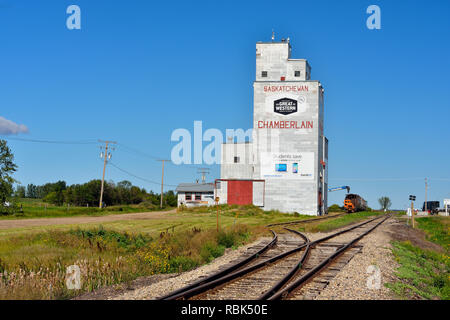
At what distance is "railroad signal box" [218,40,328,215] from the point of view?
58562mm

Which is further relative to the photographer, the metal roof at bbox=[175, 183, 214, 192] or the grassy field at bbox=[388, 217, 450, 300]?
the metal roof at bbox=[175, 183, 214, 192]

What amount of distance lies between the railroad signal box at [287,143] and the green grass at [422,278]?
3747 centimetres

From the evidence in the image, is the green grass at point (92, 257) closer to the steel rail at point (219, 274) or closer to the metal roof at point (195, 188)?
the steel rail at point (219, 274)

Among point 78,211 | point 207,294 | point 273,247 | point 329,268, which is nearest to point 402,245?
point 273,247

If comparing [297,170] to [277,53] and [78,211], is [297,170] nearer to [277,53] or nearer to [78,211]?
[277,53]
